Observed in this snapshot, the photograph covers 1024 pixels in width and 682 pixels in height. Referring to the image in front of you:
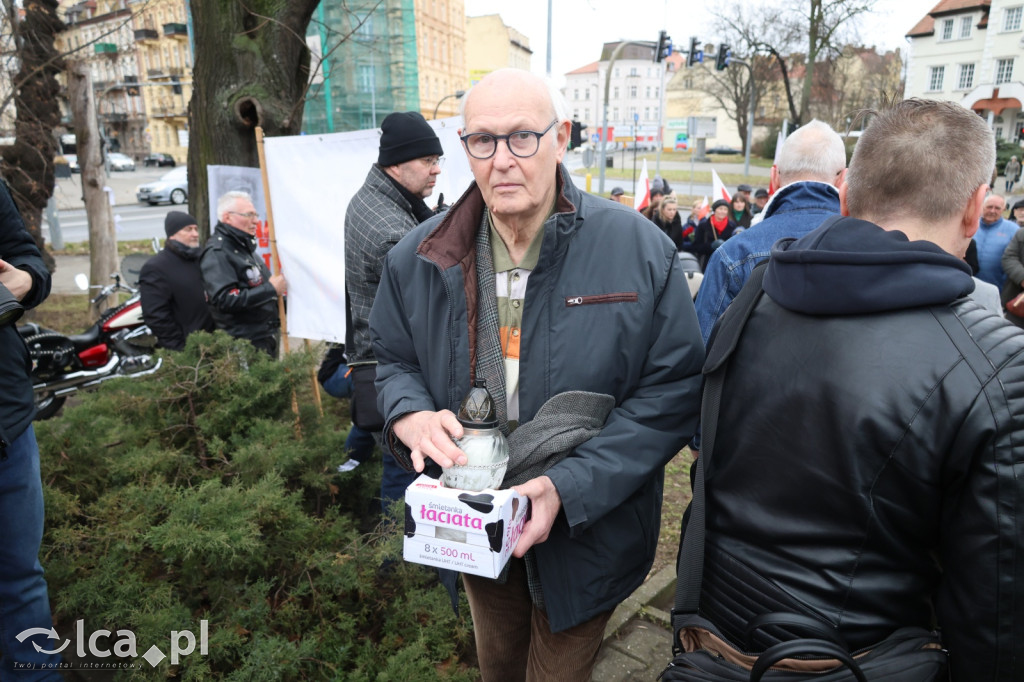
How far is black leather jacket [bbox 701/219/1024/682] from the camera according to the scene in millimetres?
1160

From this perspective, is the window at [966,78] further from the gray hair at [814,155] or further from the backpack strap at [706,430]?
the backpack strap at [706,430]

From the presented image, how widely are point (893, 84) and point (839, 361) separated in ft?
185

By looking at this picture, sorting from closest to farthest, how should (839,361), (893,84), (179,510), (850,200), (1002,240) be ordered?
1. (839,361)
2. (850,200)
3. (179,510)
4. (1002,240)
5. (893,84)

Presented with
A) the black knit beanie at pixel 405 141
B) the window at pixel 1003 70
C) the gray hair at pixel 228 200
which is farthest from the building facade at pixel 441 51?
the black knit beanie at pixel 405 141

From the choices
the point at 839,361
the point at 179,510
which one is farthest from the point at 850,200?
the point at 179,510

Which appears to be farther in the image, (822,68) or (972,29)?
(972,29)

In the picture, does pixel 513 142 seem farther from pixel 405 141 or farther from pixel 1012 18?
pixel 1012 18

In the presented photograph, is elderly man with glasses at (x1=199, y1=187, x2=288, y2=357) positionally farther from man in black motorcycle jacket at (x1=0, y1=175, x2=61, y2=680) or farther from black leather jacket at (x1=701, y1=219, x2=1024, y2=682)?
black leather jacket at (x1=701, y1=219, x2=1024, y2=682)

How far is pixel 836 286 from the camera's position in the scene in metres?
1.27

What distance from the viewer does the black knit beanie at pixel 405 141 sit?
3.20 metres

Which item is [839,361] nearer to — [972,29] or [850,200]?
[850,200]

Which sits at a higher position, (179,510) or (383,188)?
(383,188)

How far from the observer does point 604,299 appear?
1.75m

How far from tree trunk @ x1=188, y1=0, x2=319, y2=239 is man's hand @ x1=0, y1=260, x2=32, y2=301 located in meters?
3.13
